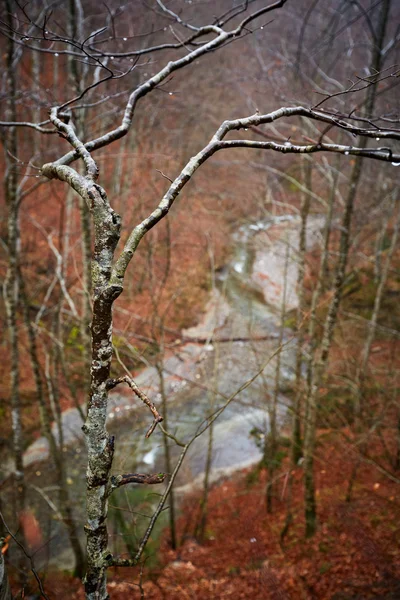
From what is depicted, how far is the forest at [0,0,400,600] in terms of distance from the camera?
7.82ft

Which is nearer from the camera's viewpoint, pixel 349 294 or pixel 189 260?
pixel 349 294

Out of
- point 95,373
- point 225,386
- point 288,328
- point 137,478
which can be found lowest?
point 137,478

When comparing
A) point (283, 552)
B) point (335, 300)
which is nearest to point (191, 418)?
point (283, 552)

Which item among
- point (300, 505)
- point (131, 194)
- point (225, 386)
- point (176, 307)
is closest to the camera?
point (300, 505)

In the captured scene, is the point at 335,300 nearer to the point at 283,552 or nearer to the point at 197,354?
the point at 283,552

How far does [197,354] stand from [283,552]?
748cm

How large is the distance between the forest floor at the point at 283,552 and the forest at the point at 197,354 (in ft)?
0.13

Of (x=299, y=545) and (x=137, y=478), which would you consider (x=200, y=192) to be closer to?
(x=299, y=545)

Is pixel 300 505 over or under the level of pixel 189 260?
under

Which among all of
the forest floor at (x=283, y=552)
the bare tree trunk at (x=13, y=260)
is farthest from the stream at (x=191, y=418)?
the bare tree trunk at (x=13, y=260)

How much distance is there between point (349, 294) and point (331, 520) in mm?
9984

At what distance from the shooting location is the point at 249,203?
70.6ft

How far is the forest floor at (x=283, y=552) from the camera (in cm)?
601

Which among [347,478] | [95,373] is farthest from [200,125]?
[95,373]
